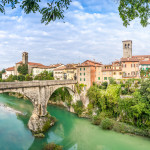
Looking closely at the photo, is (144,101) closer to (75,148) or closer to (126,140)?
(126,140)

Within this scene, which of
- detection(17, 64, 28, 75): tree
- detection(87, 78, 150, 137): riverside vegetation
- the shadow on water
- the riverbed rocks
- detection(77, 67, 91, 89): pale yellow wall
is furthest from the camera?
detection(17, 64, 28, 75): tree

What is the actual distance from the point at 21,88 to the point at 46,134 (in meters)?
7.27

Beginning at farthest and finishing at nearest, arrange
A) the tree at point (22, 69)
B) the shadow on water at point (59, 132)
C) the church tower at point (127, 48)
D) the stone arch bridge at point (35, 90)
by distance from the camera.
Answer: the tree at point (22, 69) < the church tower at point (127, 48) < the shadow on water at point (59, 132) < the stone arch bridge at point (35, 90)

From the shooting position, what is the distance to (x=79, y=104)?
86.0ft

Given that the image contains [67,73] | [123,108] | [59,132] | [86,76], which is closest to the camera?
[59,132]

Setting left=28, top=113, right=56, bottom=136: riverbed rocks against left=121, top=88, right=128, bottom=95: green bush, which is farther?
left=121, top=88, right=128, bottom=95: green bush

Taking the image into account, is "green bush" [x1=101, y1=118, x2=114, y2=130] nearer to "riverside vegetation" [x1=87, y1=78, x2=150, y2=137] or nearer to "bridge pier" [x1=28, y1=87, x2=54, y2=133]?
"riverside vegetation" [x1=87, y1=78, x2=150, y2=137]

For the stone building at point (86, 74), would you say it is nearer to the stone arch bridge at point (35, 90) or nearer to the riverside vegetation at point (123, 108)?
the riverside vegetation at point (123, 108)

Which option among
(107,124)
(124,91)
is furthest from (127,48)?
(107,124)

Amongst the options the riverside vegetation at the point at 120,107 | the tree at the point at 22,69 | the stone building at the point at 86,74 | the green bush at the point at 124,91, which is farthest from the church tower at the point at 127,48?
the tree at the point at 22,69

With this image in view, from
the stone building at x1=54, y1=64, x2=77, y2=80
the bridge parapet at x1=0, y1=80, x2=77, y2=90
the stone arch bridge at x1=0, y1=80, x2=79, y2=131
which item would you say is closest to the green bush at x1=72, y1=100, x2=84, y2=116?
the bridge parapet at x1=0, y1=80, x2=77, y2=90

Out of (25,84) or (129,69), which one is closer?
(25,84)

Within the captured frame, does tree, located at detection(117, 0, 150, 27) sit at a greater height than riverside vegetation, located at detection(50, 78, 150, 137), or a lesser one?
greater

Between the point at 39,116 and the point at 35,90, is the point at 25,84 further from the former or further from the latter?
the point at 39,116
